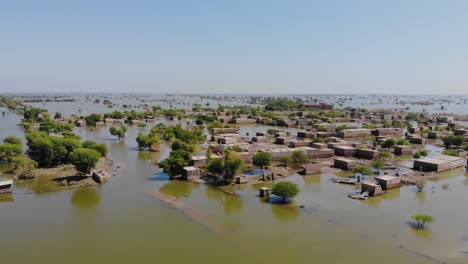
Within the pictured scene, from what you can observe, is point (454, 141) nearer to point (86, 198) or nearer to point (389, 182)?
point (389, 182)

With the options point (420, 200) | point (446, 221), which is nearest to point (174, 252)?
point (446, 221)

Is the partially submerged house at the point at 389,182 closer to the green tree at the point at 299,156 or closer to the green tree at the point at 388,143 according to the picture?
the green tree at the point at 299,156

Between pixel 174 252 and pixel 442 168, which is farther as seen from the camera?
pixel 442 168

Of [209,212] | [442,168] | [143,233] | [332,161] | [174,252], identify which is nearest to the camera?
[174,252]

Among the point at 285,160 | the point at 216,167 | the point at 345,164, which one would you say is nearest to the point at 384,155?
the point at 345,164

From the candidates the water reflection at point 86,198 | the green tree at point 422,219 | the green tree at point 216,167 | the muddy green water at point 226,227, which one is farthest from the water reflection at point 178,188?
the green tree at point 422,219

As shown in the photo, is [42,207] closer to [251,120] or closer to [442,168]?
[442,168]

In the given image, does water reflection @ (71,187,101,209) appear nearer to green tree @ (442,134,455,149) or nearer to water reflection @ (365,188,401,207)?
water reflection @ (365,188,401,207)

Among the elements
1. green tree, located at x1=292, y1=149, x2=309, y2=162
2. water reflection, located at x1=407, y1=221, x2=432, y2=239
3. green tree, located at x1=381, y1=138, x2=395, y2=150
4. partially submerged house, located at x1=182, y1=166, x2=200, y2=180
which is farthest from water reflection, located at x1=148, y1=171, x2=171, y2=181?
green tree, located at x1=381, y1=138, x2=395, y2=150
